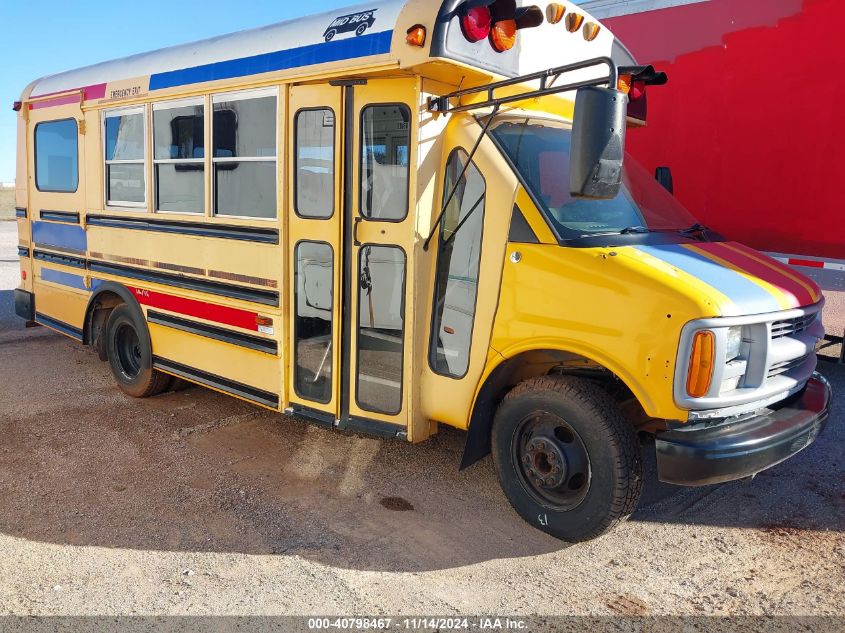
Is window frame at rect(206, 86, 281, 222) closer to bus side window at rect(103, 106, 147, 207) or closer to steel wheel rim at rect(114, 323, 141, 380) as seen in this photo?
bus side window at rect(103, 106, 147, 207)

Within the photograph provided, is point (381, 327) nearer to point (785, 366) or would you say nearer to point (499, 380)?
point (499, 380)

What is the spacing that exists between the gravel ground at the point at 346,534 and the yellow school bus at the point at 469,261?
0.34 m

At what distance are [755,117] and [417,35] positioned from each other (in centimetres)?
368

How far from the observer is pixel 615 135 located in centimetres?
296

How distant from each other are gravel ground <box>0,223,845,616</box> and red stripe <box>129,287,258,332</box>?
0.80 m

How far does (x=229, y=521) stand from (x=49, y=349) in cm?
454

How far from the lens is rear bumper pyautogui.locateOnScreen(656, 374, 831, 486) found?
10.1 feet

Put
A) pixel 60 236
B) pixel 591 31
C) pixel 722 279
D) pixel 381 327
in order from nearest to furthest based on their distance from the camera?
1. pixel 722 279
2. pixel 381 327
3. pixel 591 31
4. pixel 60 236

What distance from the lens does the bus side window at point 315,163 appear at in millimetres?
4023

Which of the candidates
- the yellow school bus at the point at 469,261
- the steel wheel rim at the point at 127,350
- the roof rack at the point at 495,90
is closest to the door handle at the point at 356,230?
the yellow school bus at the point at 469,261

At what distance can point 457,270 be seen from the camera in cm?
379

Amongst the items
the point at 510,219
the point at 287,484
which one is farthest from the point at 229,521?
the point at 510,219

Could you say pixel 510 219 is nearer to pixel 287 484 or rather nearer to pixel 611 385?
pixel 611 385

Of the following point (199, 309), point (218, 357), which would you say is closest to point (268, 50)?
point (199, 309)
